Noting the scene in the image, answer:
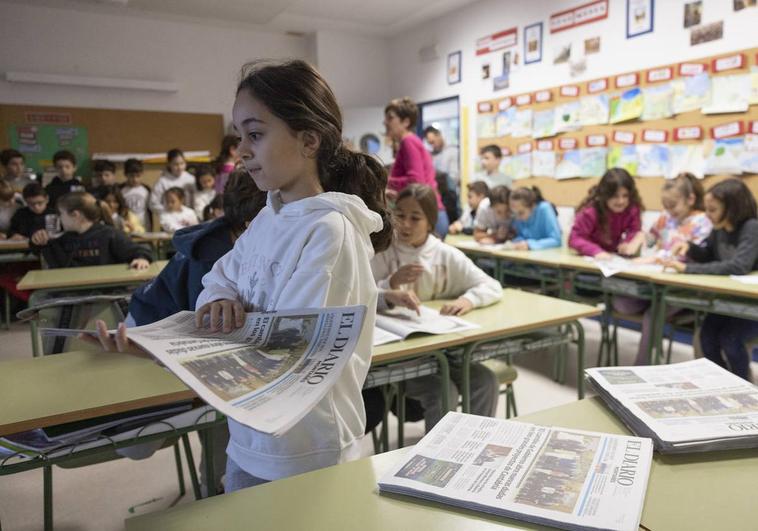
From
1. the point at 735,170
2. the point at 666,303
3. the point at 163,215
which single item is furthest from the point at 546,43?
the point at 163,215

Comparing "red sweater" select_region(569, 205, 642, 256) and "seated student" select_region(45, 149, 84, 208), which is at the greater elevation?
"seated student" select_region(45, 149, 84, 208)

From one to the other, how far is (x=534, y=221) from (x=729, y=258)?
4.98ft

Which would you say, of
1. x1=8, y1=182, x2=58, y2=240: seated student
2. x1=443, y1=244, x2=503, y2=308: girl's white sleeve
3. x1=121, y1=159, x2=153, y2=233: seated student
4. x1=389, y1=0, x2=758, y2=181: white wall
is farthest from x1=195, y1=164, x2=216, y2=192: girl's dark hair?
x1=443, y1=244, x2=503, y2=308: girl's white sleeve

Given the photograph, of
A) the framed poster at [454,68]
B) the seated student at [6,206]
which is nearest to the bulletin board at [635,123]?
the framed poster at [454,68]

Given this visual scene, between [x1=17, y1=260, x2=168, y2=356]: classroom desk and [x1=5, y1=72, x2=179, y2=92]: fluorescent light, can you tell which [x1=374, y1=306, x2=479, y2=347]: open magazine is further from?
[x1=5, y1=72, x2=179, y2=92]: fluorescent light

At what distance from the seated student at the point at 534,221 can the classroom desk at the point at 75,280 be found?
2.59 m

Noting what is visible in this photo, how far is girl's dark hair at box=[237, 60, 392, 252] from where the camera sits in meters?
0.95

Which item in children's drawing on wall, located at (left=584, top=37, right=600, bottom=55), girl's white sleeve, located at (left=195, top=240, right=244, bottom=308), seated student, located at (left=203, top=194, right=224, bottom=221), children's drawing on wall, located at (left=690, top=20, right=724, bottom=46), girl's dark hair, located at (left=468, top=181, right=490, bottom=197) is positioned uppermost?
children's drawing on wall, located at (left=584, top=37, right=600, bottom=55)

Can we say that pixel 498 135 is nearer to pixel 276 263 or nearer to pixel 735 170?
pixel 735 170

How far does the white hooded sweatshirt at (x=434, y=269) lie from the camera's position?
2244 mm

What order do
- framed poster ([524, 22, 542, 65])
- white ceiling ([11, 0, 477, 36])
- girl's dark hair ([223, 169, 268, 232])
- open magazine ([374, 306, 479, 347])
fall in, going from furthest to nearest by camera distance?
1. white ceiling ([11, 0, 477, 36])
2. framed poster ([524, 22, 542, 65])
3. open magazine ([374, 306, 479, 347])
4. girl's dark hair ([223, 169, 268, 232])

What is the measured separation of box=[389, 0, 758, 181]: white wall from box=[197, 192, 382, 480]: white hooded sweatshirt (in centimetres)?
378

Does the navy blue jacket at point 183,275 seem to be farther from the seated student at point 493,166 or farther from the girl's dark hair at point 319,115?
the seated student at point 493,166

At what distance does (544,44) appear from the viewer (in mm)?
5004
